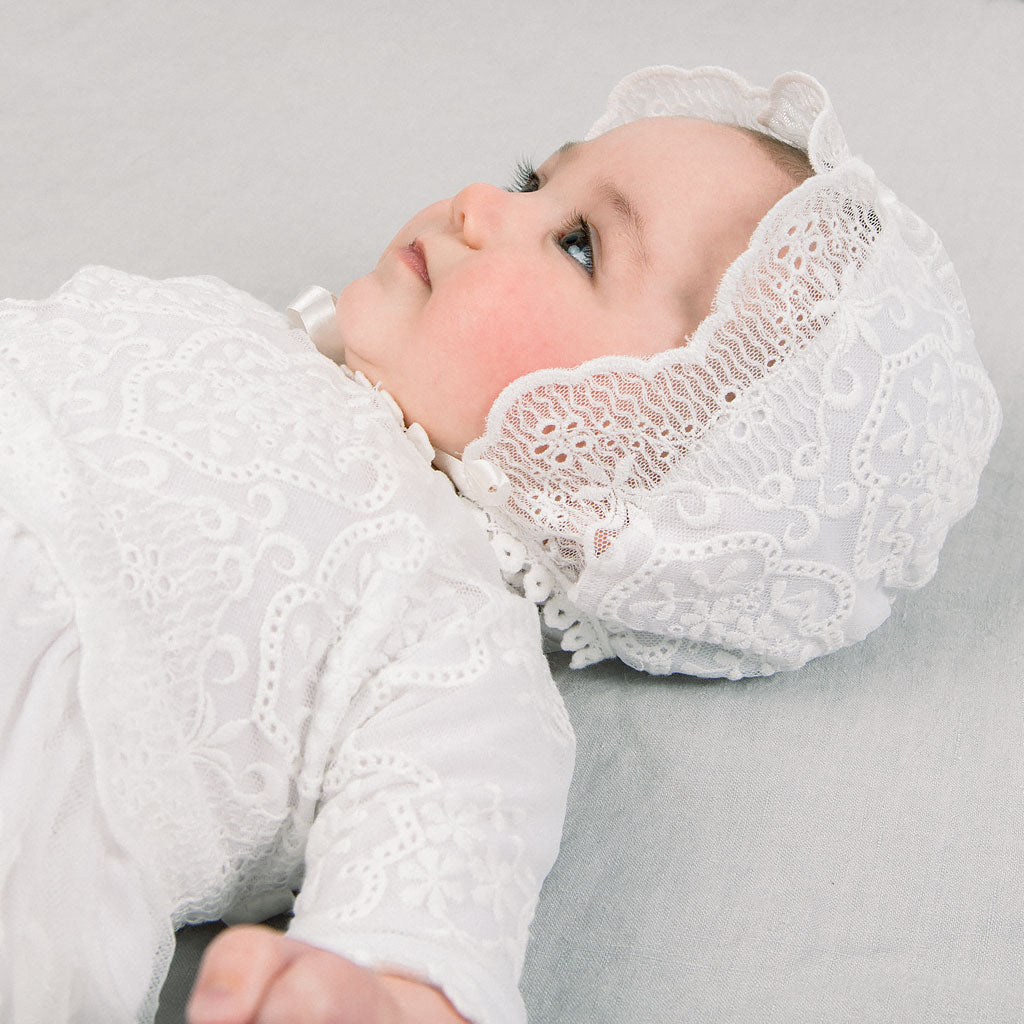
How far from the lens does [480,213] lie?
1004 millimetres

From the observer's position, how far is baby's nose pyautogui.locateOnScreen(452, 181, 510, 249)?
1.00 metres

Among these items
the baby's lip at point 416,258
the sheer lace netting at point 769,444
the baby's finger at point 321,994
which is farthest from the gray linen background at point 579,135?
the baby's lip at point 416,258

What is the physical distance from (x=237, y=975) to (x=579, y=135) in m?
1.37

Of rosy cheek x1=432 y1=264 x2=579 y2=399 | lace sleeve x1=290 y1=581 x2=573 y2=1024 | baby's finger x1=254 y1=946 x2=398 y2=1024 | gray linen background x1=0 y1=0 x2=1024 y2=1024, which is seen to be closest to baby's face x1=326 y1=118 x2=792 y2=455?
rosy cheek x1=432 y1=264 x2=579 y2=399

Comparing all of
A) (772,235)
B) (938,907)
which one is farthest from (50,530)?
(938,907)

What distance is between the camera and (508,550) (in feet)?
3.22

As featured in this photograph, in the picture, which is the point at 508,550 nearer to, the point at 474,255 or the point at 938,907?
the point at 474,255

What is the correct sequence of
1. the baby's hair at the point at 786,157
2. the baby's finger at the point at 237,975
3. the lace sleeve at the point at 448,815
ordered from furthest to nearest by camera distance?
1. the baby's hair at the point at 786,157
2. the lace sleeve at the point at 448,815
3. the baby's finger at the point at 237,975

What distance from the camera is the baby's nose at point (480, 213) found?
996 millimetres

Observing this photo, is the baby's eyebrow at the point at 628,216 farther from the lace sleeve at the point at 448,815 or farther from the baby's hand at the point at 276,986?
the baby's hand at the point at 276,986

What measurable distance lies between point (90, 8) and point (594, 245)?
1.21m

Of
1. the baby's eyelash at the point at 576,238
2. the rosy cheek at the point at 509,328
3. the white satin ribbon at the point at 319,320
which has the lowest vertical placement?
the white satin ribbon at the point at 319,320

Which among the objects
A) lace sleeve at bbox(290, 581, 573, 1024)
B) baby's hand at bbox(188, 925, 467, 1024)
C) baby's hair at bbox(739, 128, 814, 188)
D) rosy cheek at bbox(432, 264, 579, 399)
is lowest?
lace sleeve at bbox(290, 581, 573, 1024)

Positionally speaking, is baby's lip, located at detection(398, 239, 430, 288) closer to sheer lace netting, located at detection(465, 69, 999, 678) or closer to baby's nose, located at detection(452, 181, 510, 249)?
baby's nose, located at detection(452, 181, 510, 249)
